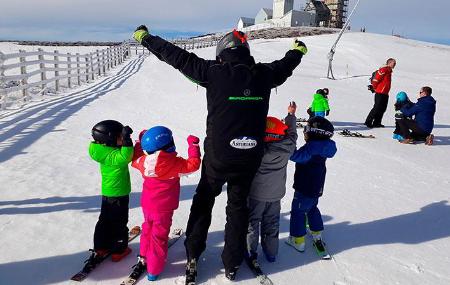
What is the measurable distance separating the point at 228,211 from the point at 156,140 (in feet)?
2.90

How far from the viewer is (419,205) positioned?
198 inches

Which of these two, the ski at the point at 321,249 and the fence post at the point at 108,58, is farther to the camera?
the fence post at the point at 108,58

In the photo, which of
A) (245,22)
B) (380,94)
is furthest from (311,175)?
(245,22)

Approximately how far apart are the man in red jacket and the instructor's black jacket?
25.8ft

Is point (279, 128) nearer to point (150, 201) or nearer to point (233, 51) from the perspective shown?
point (233, 51)

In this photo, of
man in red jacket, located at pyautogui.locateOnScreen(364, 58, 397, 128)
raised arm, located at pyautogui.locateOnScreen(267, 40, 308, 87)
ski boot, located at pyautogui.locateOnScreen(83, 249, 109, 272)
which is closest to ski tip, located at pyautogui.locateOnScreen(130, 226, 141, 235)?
ski boot, located at pyautogui.locateOnScreen(83, 249, 109, 272)

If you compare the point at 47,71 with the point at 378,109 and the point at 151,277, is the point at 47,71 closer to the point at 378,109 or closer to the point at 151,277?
the point at 378,109

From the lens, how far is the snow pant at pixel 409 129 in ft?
28.2

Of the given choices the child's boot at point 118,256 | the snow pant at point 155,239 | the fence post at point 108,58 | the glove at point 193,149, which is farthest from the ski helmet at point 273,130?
the fence post at point 108,58

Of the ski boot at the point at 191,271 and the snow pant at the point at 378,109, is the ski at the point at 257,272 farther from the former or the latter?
the snow pant at the point at 378,109

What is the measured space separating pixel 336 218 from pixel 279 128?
1.95 meters

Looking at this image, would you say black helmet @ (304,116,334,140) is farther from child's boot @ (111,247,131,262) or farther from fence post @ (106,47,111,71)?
fence post @ (106,47,111,71)

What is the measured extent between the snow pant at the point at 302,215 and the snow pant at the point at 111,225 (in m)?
1.68

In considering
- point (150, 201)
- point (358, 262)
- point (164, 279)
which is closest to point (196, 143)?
point (150, 201)
